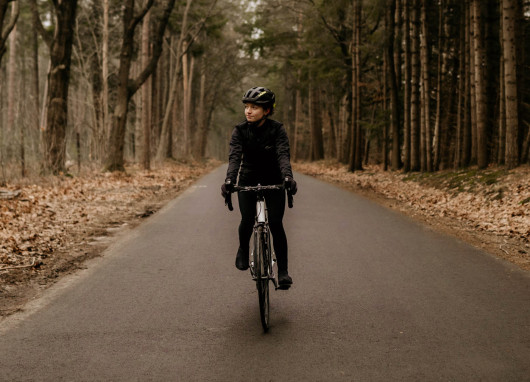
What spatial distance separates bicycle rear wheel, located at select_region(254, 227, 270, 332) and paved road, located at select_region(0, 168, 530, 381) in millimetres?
175

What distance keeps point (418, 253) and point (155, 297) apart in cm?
421

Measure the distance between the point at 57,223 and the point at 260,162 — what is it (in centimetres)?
616

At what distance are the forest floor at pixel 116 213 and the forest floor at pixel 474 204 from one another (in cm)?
2

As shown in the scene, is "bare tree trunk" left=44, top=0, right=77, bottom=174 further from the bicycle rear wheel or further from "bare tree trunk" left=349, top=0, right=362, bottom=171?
the bicycle rear wheel

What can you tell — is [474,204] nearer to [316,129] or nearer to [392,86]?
[392,86]

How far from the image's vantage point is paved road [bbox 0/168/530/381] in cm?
393

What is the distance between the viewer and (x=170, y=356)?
4.15 m

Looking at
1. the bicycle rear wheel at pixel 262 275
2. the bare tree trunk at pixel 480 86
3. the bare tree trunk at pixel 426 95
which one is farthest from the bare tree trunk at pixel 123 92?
the bicycle rear wheel at pixel 262 275

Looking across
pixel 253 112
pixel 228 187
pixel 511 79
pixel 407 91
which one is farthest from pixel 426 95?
pixel 228 187

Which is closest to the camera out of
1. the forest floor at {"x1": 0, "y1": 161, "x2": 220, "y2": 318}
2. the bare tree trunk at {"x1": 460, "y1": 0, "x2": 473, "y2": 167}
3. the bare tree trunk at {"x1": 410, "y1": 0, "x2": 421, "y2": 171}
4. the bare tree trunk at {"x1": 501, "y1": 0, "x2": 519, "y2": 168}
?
the forest floor at {"x1": 0, "y1": 161, "x2": 220, "y2": 318}

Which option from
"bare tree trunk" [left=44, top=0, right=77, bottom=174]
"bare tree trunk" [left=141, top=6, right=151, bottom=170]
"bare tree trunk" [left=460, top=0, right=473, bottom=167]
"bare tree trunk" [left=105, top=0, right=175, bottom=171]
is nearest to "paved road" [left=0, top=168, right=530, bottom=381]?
"bare tree trunk" [left=44, top=0, right=77, bottom=174]

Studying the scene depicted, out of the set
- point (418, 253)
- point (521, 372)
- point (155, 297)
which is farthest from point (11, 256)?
point (521, 372)

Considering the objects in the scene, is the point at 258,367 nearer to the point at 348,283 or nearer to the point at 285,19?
the point at 348,283

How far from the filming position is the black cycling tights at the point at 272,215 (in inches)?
207
